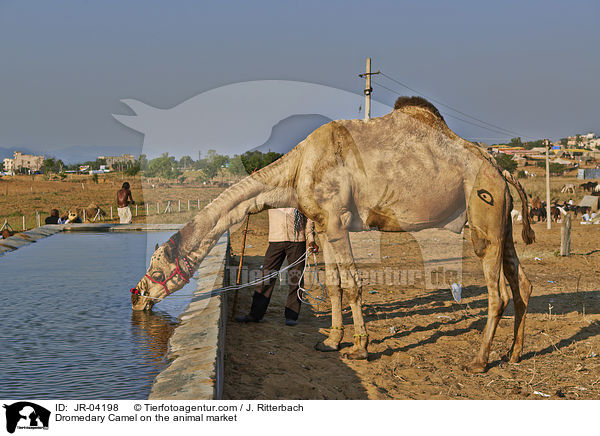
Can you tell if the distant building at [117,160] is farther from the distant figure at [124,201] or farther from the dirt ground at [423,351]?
the dirt ground at [423,351]

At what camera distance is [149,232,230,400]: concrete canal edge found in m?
4.09

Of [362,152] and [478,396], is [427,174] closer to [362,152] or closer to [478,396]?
[362,152]

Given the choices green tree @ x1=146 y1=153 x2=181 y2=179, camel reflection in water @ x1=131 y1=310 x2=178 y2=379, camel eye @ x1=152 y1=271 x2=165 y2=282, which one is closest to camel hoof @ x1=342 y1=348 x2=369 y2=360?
camel reflection in water @ x1=131 y1=310 x2=178 y2=379

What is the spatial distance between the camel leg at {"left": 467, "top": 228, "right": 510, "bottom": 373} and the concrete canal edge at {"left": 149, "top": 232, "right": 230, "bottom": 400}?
2.90 metres

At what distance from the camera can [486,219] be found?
6.58 meters

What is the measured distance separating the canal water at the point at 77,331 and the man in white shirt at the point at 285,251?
3.59ft

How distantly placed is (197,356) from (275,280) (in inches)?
129

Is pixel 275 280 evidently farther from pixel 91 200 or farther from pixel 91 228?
pixel 91 200

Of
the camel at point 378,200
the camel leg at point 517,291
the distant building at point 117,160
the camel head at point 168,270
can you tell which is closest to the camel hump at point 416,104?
the camel at point 378,200

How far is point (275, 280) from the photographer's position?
26.6ft

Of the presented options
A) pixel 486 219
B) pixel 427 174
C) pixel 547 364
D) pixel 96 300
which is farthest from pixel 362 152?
pixel 96 300

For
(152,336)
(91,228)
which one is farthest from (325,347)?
(91,228)

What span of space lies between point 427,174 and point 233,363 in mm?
3064

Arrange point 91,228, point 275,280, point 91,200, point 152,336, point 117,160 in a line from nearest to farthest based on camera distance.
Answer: point 152,336 < point 275,280 < point 91,228 < point 91,200 < point 117,160
